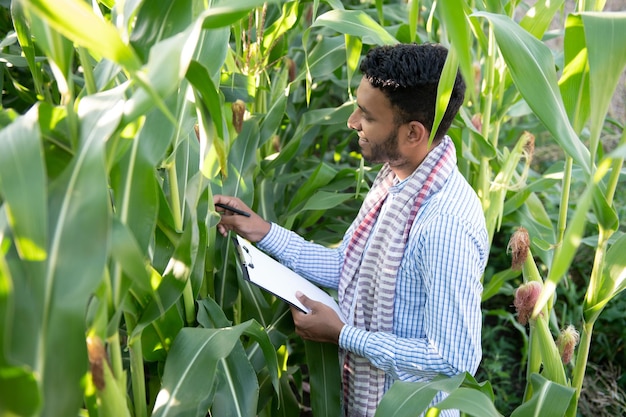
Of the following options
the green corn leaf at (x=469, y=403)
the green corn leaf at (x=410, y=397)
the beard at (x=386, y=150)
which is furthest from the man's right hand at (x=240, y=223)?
the green corn leaf at (x=469, y=403)

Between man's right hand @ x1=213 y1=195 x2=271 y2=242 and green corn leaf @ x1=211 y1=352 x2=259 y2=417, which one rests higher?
man's right hand @ x1=213 y1=195 x2=271 y2=242

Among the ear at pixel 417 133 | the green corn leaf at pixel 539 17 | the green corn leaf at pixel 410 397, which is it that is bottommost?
the green corn leaf at pixel 410 397

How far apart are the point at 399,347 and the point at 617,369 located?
1.24 meters

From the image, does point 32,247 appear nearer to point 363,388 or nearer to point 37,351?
point 37,351

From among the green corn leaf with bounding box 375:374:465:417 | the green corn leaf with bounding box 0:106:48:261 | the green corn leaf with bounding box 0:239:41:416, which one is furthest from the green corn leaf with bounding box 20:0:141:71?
the green corn leaf with bounding box 375:374:465:417

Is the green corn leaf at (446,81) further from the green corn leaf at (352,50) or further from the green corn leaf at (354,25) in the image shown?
the green corn leaf at (352,50)

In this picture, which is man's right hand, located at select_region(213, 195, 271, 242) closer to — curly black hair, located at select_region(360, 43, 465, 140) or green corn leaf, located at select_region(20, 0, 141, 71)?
curly black hair, located at select_region(360, 43, 465, 140)

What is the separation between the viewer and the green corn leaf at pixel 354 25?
4.71 ft

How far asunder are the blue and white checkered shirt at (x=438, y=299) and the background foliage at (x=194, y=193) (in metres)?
0.07

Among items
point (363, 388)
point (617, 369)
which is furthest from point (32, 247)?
point (617, 369)

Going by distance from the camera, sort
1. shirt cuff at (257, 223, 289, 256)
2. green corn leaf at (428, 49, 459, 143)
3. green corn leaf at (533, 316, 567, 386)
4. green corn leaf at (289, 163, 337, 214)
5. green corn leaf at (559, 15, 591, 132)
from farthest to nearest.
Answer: green corn leaf at (289, 163, 337, 214)
shirt cuff at (257, 223, 289, 256)
green corn leaf at (533, 316, 567, 386)
green corn leaf at (559, 15, 591, 132)
green corn leaf at (428, 49, 459, 143)

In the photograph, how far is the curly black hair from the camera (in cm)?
128

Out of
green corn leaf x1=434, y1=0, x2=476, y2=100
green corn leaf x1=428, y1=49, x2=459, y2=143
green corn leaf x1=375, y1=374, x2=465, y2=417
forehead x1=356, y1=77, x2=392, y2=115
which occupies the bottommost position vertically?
green corn leaf x1=375, y1=374, x2=465, y2=417

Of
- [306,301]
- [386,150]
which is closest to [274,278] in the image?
[306,301]
